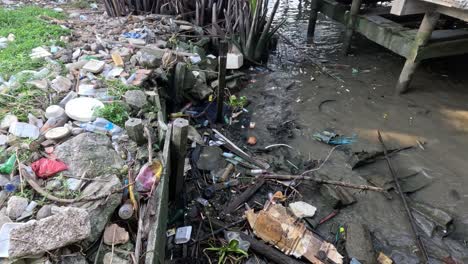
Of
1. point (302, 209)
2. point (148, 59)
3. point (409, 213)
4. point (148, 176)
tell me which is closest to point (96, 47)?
point (148, 59)

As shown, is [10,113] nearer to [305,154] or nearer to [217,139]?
[217,139]

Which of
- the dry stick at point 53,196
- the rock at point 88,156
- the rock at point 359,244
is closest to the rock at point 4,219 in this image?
the dry stick at point 53,196

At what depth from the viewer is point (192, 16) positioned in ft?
22.9

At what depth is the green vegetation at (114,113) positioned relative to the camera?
11.0ft

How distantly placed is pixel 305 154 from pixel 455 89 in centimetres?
345

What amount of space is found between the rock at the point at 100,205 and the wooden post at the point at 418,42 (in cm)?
490

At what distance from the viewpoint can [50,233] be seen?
6.71 feet

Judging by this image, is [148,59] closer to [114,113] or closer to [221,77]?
[221,77]

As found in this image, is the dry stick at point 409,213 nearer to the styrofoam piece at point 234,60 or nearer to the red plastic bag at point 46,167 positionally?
the styrofoam piece at point 234,60

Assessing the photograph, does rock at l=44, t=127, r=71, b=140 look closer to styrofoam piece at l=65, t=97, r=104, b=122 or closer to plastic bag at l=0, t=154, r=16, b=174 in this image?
styrofoam piece at l=65, t=97, r=104, b=122

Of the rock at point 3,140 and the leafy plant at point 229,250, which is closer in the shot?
the rock at point 3,140

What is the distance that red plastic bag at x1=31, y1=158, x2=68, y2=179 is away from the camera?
2.63 metres

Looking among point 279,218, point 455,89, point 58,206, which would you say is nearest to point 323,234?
point 279,218

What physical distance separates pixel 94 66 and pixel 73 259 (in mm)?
2779
